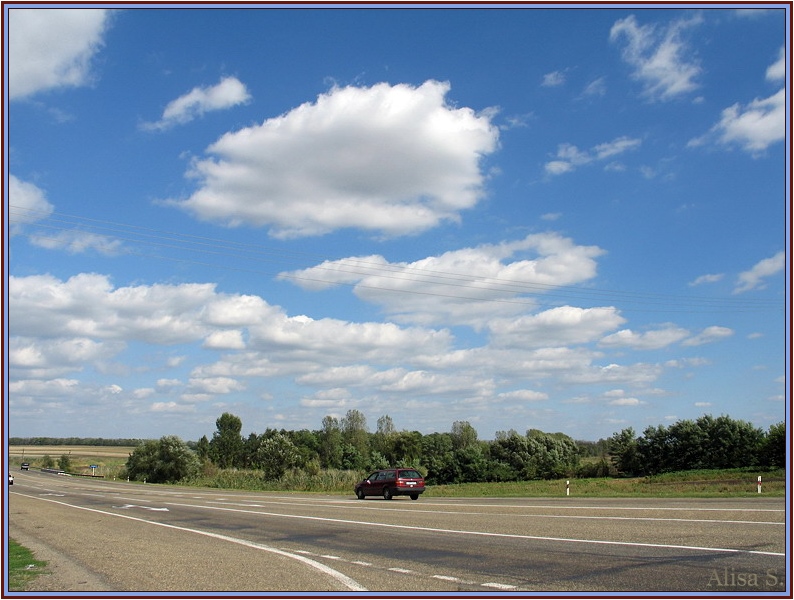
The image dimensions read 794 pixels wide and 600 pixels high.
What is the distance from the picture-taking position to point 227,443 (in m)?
130

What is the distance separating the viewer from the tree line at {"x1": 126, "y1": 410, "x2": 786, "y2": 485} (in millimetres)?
54531

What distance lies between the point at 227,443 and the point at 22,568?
123 metres

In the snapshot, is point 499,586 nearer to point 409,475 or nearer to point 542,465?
point 409,475

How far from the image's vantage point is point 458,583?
9156 mm

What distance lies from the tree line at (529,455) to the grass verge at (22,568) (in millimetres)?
46523

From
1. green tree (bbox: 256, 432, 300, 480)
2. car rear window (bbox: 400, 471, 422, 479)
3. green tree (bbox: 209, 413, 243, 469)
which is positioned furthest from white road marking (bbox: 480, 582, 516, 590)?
green tree (bbox: 209, 413, 243, 469)

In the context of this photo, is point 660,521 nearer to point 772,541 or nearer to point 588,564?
point 772,541

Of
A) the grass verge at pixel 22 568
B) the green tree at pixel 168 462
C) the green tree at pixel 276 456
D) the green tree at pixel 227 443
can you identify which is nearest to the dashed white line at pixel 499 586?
the grass verge at pixel 22 568

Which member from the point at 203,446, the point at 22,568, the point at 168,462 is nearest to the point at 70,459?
the point at 203,446

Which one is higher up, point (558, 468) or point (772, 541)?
point (772, 541)

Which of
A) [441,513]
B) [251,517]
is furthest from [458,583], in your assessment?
[251,517]

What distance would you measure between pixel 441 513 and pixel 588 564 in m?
12.3

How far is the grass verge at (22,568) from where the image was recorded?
34.2 ft

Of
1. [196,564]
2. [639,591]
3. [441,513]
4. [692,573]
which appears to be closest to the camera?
[639,591]
